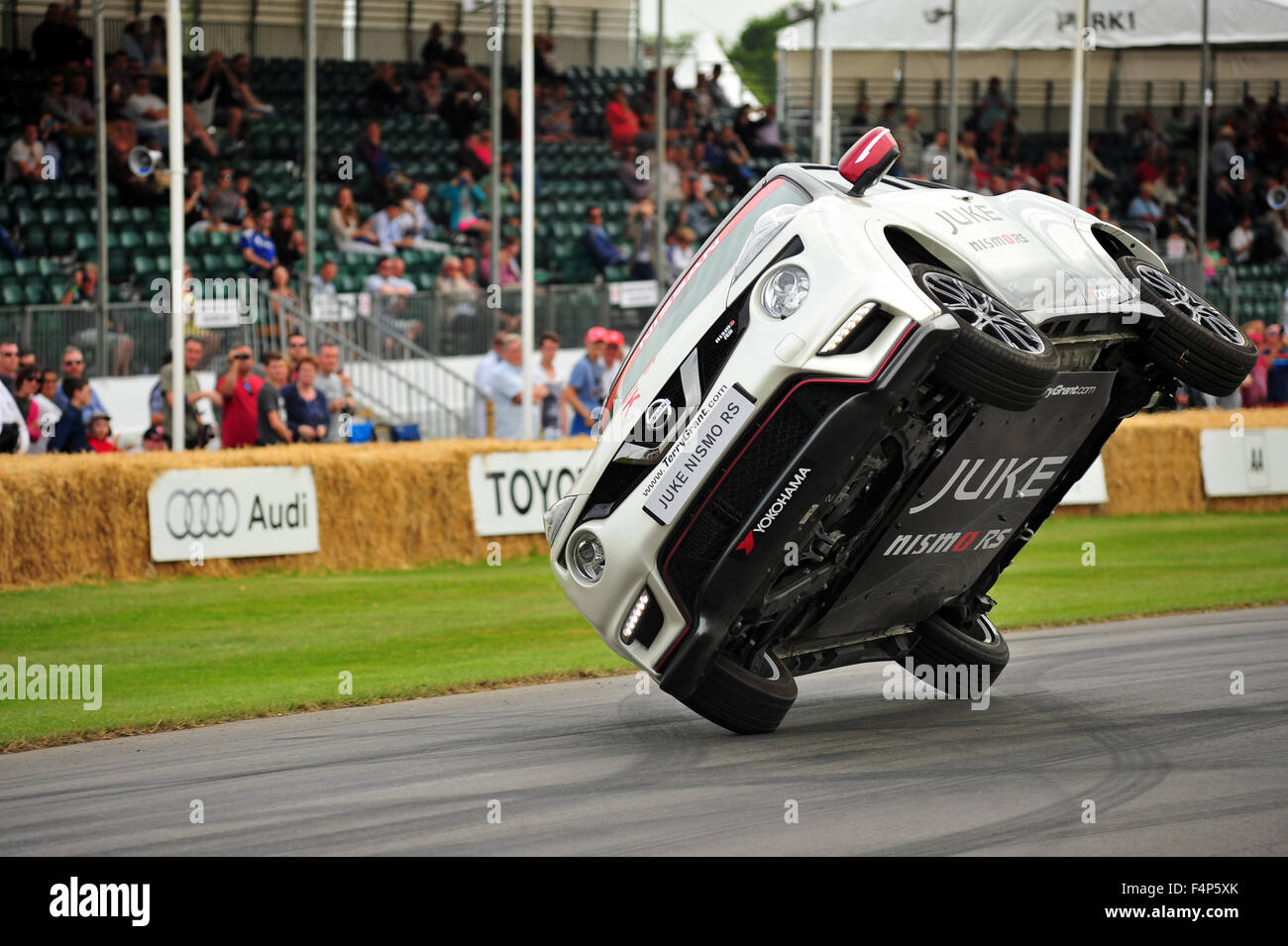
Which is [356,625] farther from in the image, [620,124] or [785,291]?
[620,124]

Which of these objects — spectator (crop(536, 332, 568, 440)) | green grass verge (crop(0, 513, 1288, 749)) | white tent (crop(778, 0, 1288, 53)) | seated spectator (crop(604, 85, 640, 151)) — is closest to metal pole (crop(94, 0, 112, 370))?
spectator (crop(536, 332, 568, 440))

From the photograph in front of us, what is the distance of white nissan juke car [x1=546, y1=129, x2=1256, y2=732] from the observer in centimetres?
648

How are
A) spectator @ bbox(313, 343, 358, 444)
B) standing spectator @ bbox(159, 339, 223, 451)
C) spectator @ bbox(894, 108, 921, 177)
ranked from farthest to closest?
1. spectator @ bbox(894, 108, 921, 177)
2. spectator @ bbox(313, 343, 358, 444)
3. standing spectator @ bbox(159, 339, 223, 451)

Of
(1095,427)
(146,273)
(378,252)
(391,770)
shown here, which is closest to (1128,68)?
(378,252)

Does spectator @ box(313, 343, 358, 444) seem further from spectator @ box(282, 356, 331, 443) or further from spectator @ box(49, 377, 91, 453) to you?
spectator @ box(49, 377, 91, 453)

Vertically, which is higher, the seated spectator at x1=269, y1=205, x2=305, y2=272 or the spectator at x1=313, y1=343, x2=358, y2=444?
the seated spectator at x1=269, y1=205, x2=305, y2=272

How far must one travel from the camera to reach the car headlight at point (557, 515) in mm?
7387

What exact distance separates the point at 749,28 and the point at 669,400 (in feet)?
295

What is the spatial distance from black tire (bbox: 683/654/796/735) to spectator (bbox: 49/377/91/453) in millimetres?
8855

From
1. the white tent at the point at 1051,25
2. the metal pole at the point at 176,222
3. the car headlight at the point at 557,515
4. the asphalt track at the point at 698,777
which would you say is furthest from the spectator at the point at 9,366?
the white tent at the point at 1051,25

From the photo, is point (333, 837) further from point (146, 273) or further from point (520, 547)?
point (146, 273)

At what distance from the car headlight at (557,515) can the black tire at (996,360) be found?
1.85m

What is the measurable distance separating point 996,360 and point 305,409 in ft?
33.1
